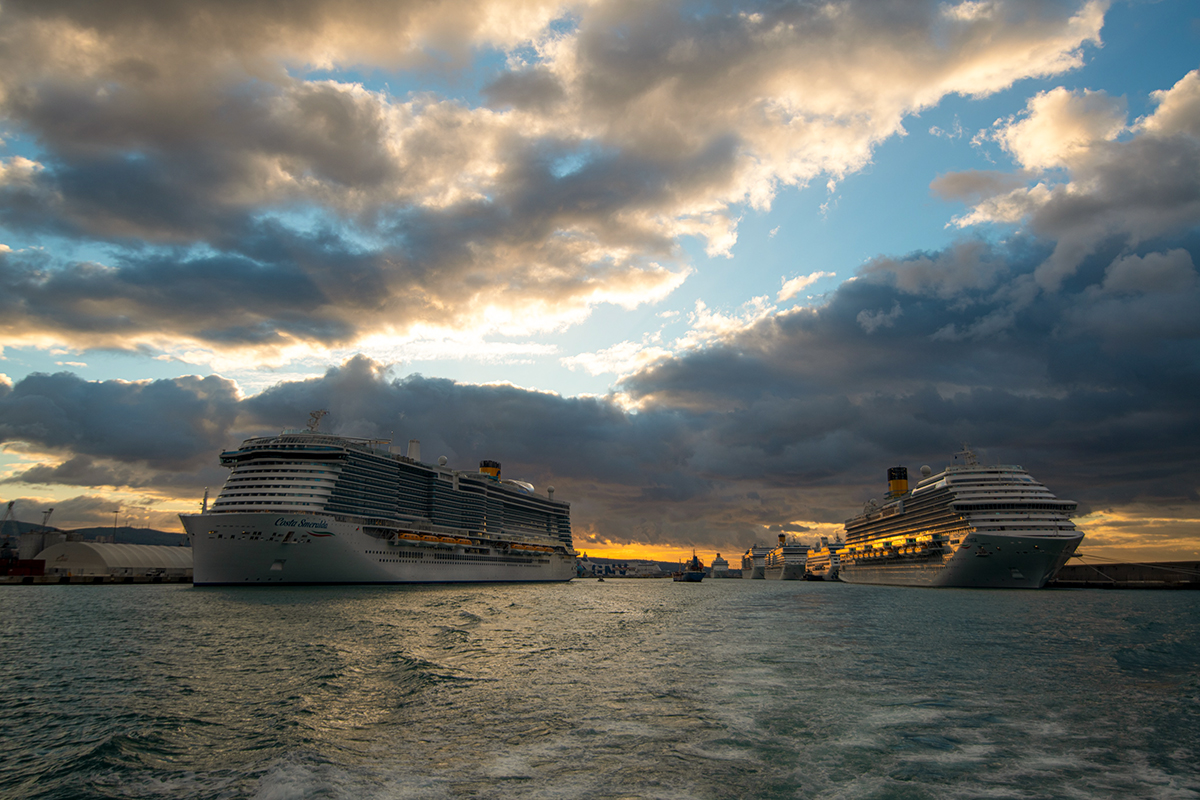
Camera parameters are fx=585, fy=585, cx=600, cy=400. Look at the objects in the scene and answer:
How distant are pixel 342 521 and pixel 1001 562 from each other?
100m

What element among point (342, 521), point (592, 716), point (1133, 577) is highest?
point (342, 521)

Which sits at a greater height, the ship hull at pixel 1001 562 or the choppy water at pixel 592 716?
the choppy water at pixel 592 716

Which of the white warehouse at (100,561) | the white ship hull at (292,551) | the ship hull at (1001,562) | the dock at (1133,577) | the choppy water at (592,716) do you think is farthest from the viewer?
the white warehouse at (100,561)

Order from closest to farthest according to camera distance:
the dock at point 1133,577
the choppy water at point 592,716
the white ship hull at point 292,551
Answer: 1. the choppy water at point 592,716
2. the white ship hull at point 292,551
3. the dock at point 1133,577

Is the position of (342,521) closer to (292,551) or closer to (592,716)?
(292,551)

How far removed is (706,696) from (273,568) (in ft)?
252

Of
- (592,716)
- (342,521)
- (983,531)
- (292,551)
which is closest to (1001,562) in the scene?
(983,531)

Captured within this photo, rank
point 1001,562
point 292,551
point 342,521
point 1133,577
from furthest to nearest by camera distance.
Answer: point 1133,577 < point 1001,562 < point 342,521 < point 292,551

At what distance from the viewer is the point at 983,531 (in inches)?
3588

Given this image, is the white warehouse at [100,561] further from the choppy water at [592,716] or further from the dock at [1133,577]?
the dock at [1133,577]

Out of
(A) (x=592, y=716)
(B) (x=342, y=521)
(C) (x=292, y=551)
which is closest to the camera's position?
(A) (x=592, y=716)

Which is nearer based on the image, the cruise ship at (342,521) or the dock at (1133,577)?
the cruise ship at (342,521)

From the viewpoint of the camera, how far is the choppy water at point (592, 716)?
1170cm

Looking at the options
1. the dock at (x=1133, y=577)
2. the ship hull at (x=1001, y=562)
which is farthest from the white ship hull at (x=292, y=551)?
the dock at (x=1133, y=577)
